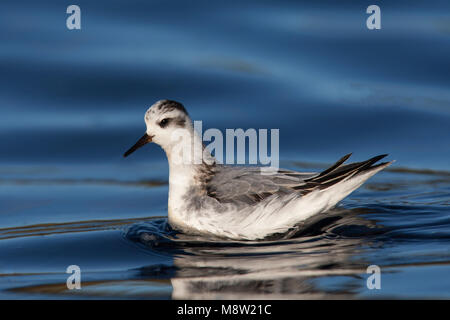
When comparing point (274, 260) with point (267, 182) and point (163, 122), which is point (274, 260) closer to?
point (267, 182)

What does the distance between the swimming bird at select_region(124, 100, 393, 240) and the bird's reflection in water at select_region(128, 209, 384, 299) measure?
0.56 feet

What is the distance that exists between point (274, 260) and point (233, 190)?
1.20 metres

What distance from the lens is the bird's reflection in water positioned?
23.1 feet

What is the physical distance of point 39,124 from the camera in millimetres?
12789

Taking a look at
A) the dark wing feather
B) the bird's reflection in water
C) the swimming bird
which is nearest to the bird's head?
the swimming bird

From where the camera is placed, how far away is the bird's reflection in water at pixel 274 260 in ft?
23.1

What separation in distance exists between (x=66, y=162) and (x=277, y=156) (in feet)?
10.3

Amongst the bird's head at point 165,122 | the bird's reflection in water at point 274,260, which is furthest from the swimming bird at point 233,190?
the bird's reflection in water at point 274,260

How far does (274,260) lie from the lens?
7.83 metres

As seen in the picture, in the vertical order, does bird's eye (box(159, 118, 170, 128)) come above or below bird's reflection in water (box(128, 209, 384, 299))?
above

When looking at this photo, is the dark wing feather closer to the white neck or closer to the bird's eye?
the white neck

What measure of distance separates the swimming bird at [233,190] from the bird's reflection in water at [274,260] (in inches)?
6.8

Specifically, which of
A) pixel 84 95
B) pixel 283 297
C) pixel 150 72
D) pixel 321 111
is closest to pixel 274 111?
pixel 321 111
